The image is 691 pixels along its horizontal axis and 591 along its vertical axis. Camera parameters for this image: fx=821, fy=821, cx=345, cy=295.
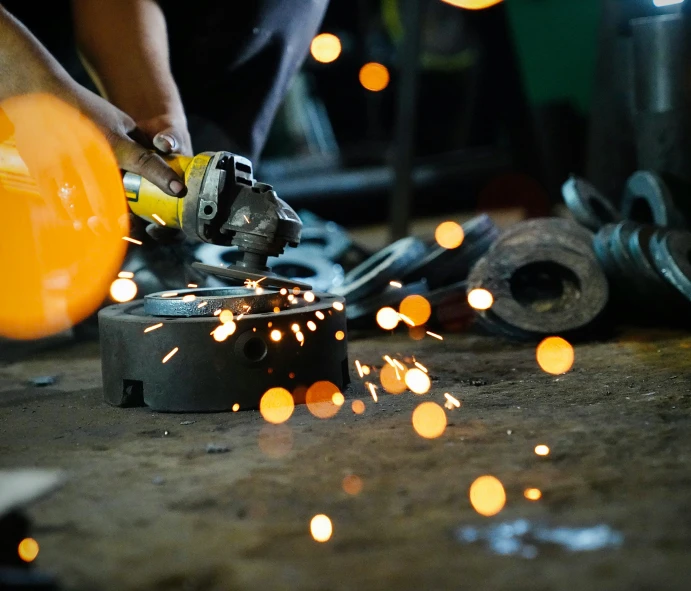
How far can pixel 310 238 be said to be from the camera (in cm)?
421

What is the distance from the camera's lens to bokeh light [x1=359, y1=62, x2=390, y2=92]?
9.63m

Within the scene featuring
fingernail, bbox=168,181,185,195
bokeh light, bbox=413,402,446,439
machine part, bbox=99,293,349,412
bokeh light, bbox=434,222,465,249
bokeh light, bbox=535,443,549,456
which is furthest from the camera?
bokeh light, bbox=434,222,465,249

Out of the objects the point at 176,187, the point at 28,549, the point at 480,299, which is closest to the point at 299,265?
the point at 480,299

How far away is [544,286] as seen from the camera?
3.24 metres

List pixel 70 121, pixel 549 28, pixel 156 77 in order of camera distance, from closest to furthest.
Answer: pixel 70 121 → pixel 156 77 → pixel 549 28

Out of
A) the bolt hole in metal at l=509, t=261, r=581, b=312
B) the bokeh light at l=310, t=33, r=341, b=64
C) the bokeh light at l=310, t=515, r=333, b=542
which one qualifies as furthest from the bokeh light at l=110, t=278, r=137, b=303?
the bokeh light at l=310, t=33, r=341, b=64

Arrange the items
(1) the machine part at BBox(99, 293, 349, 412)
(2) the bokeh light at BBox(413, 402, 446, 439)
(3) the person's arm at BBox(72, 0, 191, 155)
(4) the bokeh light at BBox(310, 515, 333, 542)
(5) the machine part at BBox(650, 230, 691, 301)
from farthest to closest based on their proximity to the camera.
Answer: (3) the person's arm at BBox(72, 0, 191, 155) < (5) the machine part at BBox(650, 230, 691, 301) < (1) the machine part at BBox(99, 293, 349, 412) < (2) the bokeh light at BBox(413, 402, 446, 439) < (4) the bokeh light at BBox(310, 515, 333, 542)

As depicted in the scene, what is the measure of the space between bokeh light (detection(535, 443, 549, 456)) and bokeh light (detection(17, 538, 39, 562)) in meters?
Answer: 0.96

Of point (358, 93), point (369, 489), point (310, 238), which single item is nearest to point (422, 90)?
point (358, 93)

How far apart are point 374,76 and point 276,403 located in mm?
8074

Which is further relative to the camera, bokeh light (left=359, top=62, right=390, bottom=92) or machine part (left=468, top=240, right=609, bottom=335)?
bokeh light (left=359, top=62, right=390, bottom=92)

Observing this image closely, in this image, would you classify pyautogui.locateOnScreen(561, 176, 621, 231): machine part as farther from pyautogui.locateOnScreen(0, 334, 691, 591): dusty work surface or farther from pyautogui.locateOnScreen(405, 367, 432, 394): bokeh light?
pyautogui.locateOnScreen(405, 367, 432, 394): bokeh light

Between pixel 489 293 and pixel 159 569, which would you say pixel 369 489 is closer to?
pixel 159 569

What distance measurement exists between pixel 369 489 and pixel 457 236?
2.05 m
